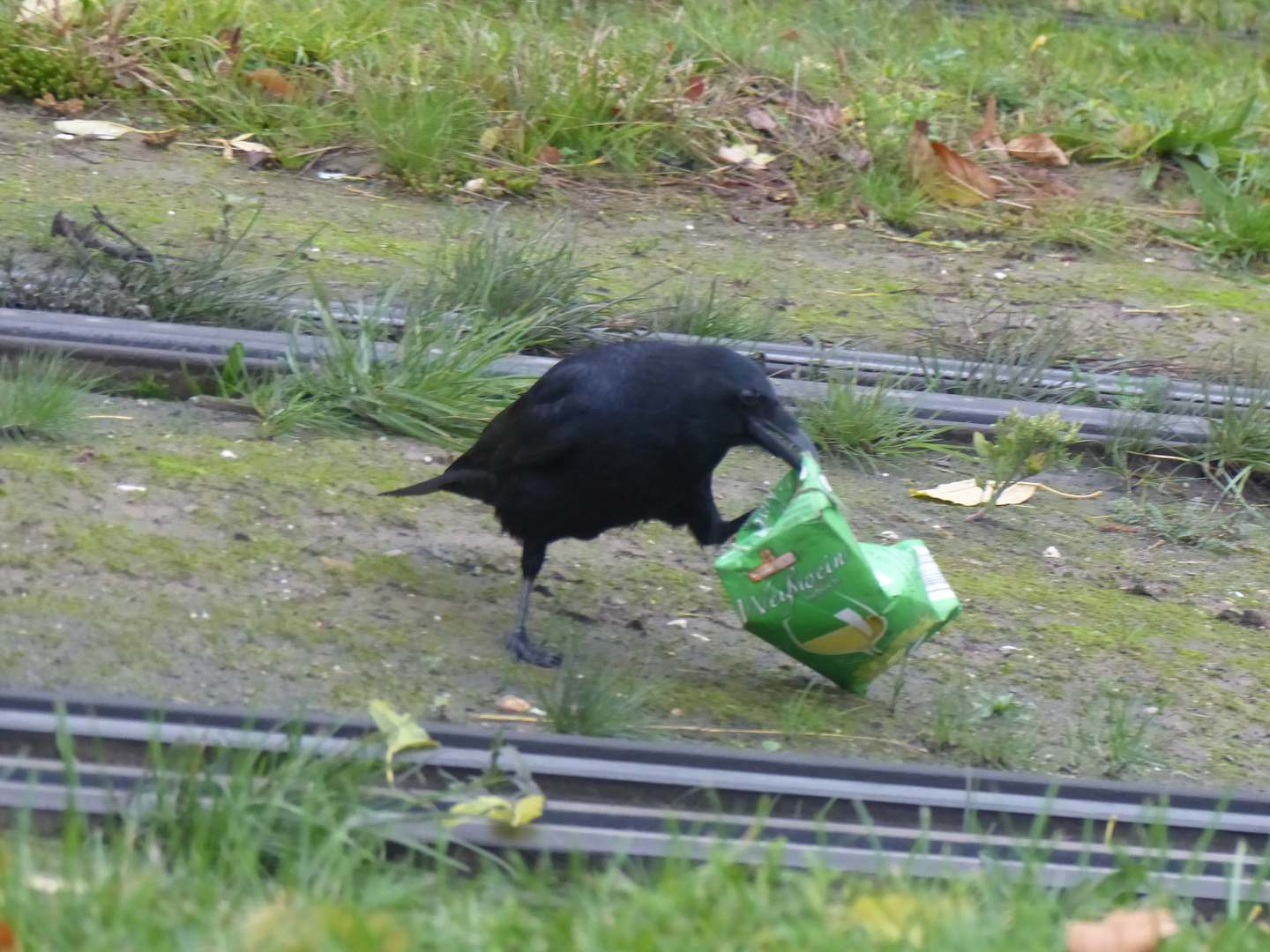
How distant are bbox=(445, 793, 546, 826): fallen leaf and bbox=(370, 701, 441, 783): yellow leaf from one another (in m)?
0.16

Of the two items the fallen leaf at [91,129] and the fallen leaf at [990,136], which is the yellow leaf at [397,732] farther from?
the fallen leaf at [990,136]

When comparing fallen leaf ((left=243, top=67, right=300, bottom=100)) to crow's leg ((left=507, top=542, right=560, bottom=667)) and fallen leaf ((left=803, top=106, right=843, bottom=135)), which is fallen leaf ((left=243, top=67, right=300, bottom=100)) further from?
crow's leg ((left=507, top=542, right=560, bottom=667))

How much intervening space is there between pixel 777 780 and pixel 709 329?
262 cm

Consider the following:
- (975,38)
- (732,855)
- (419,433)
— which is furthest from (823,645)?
(975,38)

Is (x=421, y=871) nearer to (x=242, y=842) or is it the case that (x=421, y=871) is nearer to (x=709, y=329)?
(x=242, y=842)

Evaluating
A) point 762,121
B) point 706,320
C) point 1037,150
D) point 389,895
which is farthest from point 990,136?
point 389,895

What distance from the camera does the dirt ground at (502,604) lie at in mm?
2924

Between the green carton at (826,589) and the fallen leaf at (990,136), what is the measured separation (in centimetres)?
497

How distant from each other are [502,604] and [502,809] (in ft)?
4.41

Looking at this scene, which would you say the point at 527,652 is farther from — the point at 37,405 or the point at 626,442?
the point at 37,405

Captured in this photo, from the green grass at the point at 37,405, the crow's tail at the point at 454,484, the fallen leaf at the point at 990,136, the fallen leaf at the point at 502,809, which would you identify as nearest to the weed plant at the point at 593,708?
the fallen leaf at the point at 502,809

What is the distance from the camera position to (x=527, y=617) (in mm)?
3400

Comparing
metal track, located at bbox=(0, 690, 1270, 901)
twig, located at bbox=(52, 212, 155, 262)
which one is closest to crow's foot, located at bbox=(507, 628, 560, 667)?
metal track, located at bbox=(0, 690, 1270, 901)

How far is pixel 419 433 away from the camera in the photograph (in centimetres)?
425
